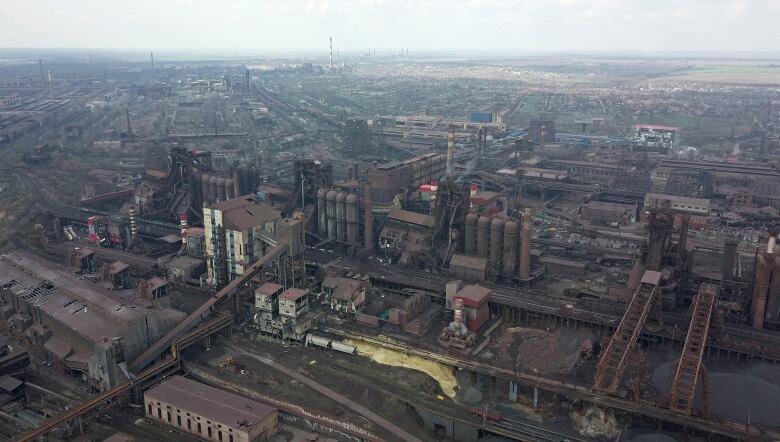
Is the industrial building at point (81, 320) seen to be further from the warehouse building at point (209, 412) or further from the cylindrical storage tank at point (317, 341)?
the cylindrical storage tank at point (317, 341)

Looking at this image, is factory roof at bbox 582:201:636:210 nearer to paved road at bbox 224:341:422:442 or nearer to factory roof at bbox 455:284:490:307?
factory roof at bbox 455:284:490:307

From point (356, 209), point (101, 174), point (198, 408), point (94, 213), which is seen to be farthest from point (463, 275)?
point (101, 174)

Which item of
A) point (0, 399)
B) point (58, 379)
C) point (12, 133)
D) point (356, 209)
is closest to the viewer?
point (0, 399)

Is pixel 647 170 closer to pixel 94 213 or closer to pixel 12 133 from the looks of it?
pixel 94 213

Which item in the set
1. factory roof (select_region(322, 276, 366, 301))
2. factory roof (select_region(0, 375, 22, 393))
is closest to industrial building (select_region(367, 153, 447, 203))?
factory roof (select_region(322, 276, 366, 301))

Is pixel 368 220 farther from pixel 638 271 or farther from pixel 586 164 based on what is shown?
pixel 586 164
